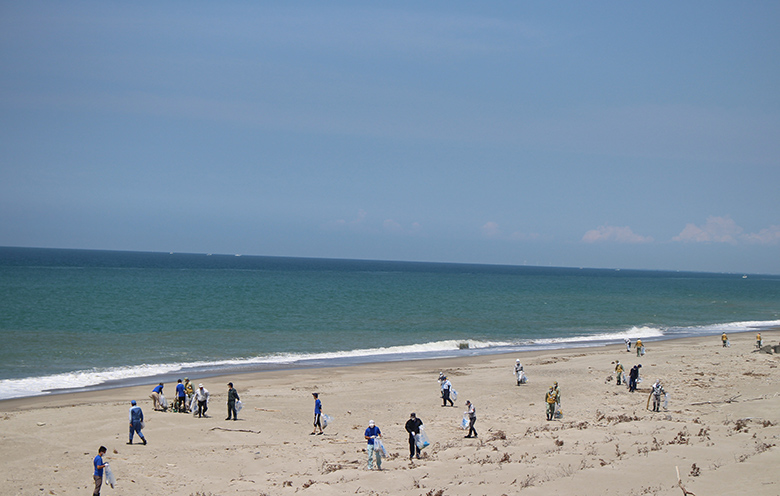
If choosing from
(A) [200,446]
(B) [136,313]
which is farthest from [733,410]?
(B) [136,313]

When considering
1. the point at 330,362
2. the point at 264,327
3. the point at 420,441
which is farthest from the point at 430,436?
the point at 264,327

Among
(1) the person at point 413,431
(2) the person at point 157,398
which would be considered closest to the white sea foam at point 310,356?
(2) the person at point 157,398

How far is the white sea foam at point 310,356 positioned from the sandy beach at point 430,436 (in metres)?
2.96

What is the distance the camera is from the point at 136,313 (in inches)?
2228

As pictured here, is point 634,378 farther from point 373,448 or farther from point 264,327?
point 264,327

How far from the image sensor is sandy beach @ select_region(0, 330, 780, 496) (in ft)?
43.3

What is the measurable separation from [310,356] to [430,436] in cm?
2045

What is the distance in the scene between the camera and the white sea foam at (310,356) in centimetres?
2772

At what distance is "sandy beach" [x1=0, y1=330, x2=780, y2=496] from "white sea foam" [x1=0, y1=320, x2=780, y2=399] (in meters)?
2.96

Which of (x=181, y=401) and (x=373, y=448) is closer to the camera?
(x=373, y=448)

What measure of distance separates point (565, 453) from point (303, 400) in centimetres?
1243

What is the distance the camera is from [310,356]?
125 feet

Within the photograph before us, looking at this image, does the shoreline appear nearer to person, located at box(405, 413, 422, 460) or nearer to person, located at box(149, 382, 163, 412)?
person, located at box(149, 382, 163, 412)

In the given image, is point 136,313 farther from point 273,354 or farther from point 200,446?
point 200,446
